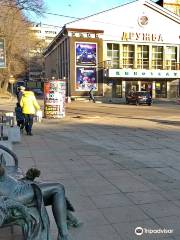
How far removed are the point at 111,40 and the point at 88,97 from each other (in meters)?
8.21

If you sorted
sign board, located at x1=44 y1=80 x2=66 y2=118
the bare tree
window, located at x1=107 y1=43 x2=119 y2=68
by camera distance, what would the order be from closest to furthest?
sign board, located at x1=44 y1=80 x2=66 y2=118
the bare tree
window, located at x1=107 y1=43 x2=119 y2=68

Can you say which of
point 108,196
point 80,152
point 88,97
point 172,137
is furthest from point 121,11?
point 108,196

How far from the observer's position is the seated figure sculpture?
3.84 metres

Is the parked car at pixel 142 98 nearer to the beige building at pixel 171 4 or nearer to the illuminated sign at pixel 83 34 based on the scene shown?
the illuminated sign at pixel 83 34

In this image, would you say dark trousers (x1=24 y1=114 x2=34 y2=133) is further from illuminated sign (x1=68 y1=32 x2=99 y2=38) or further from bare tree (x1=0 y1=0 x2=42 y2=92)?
illuminated sign (x1=68 y1=32 x2=99 y2=38)

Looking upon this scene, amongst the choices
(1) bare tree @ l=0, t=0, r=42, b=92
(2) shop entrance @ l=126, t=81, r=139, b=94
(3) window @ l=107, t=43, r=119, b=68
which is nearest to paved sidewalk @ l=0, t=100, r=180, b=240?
(1) bare tree @ l=0, t=0, r=42, b=92

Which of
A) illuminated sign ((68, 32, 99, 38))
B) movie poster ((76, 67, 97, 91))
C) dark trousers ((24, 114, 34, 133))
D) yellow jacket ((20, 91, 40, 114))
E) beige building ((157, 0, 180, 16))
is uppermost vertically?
beige building ((157, 0, 180, 16))

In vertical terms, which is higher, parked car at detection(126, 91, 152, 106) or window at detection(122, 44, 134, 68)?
window at detection(122, 44, 134, 68)

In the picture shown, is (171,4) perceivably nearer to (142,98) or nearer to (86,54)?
(86,54)

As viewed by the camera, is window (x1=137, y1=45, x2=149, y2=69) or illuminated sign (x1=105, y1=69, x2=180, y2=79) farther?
window (x1=137, y1=45, x2=149, y2=69)

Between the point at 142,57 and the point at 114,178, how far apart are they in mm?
50984

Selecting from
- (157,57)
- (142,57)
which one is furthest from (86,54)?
(157,57)

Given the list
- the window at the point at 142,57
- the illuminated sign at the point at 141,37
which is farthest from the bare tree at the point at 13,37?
the window at the point at 142,57

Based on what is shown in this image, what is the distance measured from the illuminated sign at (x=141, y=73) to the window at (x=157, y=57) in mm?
2428
